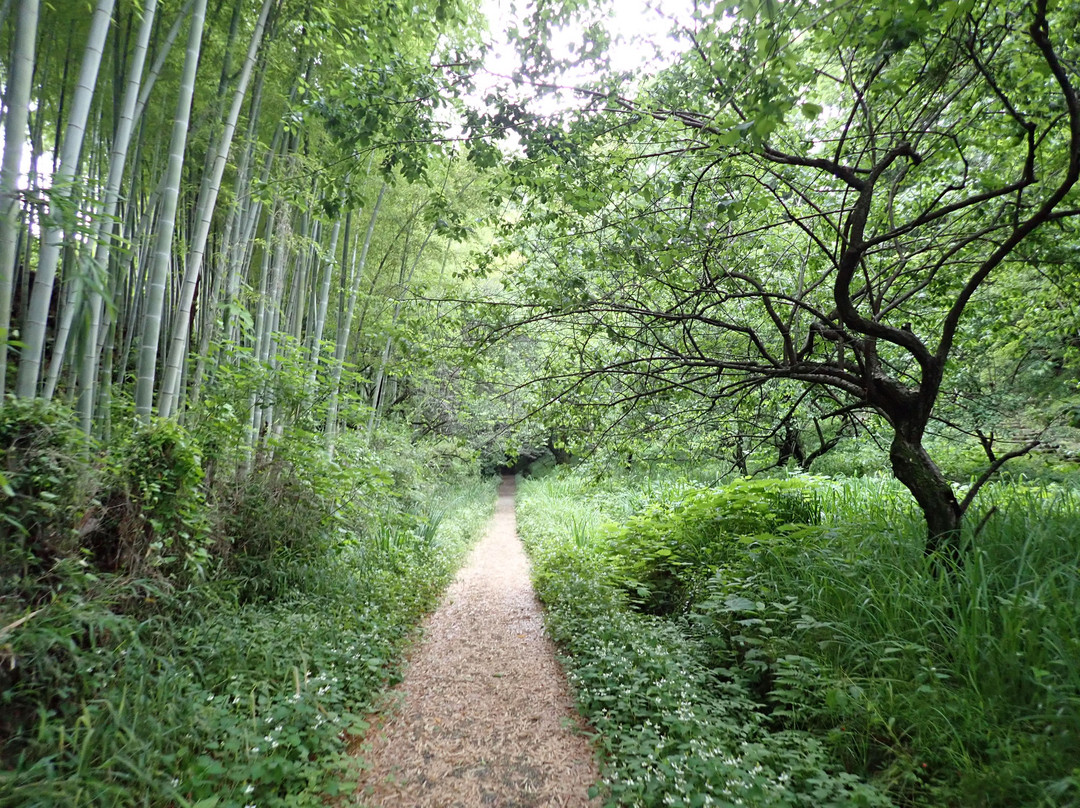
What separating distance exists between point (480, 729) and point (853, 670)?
1.86m

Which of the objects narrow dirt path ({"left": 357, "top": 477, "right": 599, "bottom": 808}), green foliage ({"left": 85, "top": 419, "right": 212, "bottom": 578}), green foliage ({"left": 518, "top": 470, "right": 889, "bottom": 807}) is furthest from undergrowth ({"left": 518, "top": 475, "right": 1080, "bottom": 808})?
green foliage ({"left": 85, "top": 419, "right": 212, "bottom": 578})

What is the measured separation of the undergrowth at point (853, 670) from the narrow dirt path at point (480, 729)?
0.65 feet

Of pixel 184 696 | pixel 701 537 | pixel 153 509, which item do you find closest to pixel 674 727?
pixel 184 696

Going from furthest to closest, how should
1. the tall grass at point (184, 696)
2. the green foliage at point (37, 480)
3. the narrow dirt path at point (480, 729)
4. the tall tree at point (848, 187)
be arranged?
the tall tree at point (848, 187) < the narrow dirt path at point (480, 729) < the green foliage at point (37, 480) < the tall grass at point (184, 696)

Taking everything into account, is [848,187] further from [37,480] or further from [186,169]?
[186,169]

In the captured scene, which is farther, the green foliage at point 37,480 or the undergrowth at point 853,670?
the green foliage at point 37,480

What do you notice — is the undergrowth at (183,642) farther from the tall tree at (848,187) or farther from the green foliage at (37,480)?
the tall tree at (848,187)

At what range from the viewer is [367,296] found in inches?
307

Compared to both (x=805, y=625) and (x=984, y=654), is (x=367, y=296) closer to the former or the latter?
(x=805, y=625)

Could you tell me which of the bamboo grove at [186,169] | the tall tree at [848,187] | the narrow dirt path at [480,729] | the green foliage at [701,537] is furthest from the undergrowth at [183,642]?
the tall tree at [848,187]

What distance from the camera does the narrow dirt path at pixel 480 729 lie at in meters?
2.20

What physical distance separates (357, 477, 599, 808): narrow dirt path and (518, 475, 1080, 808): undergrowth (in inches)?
7.9

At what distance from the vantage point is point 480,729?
8.90ft

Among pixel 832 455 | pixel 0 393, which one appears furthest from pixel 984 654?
pixel 832 455
